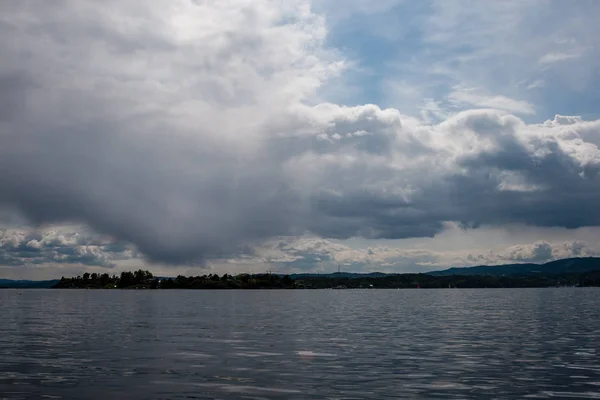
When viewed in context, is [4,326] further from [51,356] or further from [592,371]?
[592,371]

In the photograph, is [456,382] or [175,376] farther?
[175,376]

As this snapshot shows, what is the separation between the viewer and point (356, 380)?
3788 cm

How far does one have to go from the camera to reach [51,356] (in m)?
50.6

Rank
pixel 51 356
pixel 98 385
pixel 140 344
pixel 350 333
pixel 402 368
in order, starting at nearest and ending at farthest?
pixel 98 385 < pixel 402 368 < pixel 51 356 < pixel 140 344 < pixel 350 333

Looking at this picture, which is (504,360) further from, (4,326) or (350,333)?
(4,326)

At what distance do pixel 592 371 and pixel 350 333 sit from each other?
116 feet

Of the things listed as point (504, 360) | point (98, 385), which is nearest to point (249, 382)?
point (98, 385)

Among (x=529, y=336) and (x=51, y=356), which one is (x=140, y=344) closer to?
(x=51, y=356)

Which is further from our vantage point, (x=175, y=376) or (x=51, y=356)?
(x=51, y=356)

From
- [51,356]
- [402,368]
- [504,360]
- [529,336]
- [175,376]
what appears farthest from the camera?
[529,336]

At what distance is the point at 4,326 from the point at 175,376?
59.4m

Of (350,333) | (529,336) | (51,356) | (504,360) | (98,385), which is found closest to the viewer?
(98,385)

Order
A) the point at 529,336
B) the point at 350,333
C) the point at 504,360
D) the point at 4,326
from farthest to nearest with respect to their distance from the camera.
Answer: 1. the point at 4,326
2. the point at 350,333
3. the point at 529,336
4. the point at 504,360

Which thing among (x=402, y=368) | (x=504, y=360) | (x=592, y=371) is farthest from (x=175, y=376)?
(x=592, y=371)
